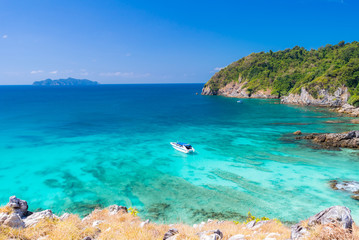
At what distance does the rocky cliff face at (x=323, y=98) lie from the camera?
79000 millimetres

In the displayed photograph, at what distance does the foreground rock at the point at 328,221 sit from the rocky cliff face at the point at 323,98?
8487 centimetres

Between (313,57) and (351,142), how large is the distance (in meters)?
122

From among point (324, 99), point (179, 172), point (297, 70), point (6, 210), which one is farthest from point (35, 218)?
point (297, 70)

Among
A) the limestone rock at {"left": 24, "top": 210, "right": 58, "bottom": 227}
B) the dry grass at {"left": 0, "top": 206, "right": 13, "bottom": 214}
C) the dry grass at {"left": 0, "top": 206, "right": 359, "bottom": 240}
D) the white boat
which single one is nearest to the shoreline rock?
the white boat

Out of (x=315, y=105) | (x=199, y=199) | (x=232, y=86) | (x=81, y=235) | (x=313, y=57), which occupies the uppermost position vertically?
(x=313, y=57)

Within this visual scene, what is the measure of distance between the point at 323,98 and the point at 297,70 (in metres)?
51.4

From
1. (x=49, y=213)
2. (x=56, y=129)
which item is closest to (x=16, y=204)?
(x=49, y=213)

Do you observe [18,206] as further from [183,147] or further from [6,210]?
[183,147]

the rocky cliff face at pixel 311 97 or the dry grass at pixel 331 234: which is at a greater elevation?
the rocky cliff face at pixel 311 97

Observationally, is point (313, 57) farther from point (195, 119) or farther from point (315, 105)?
point (195, 119)

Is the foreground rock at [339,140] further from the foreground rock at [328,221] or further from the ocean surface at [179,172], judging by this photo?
the foreground rock at [328,221]

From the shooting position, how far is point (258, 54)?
559 ft

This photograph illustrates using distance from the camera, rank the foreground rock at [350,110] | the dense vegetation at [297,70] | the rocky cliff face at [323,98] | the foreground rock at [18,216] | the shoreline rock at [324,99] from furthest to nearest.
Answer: the dense vegetation at [297,70] < the rocky cliff face at [323,98] < the shoreline rock at [324,99] < the foreground rock at [350,110] < the foreground rock at [18,216]

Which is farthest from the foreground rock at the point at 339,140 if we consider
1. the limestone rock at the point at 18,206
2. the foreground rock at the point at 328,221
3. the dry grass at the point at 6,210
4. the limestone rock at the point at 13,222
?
the dry grass at the point at 6,210
